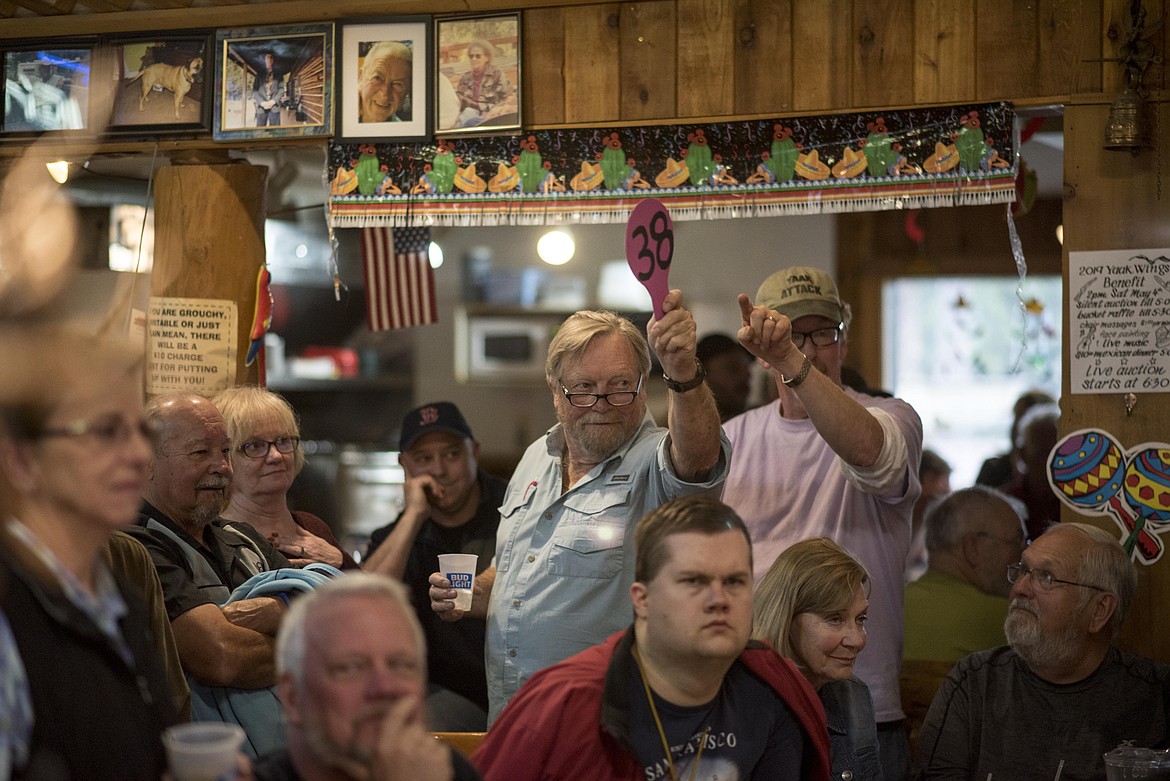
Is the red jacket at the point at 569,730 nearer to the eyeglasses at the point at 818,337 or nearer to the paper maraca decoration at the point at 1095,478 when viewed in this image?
the eyeglasses at the point at 818,337

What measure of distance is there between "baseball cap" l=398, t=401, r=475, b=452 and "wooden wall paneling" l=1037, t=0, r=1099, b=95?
89.6 inches

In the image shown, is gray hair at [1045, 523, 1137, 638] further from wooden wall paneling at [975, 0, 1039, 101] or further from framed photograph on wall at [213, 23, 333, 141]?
framed photograph on wall at [213, 23, 333, 141]

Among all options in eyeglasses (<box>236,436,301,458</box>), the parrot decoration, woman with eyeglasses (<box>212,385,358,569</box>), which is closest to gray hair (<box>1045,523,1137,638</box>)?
woman with eyeglasses (<box>212,385,358,569</box>)

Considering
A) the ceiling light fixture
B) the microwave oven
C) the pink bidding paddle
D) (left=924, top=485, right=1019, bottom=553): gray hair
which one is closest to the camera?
the pink bidding paddle

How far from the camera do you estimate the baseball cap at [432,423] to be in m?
4.45

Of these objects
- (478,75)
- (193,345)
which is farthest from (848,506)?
(193,345)

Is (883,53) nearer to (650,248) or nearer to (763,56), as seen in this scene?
(763,56)

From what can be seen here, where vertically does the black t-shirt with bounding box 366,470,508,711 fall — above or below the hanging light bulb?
below

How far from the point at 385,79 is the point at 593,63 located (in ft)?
2.46

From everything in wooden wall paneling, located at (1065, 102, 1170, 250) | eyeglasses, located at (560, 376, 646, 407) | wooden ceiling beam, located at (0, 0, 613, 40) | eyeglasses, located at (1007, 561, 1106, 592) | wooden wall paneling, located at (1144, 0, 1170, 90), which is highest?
wooden ceiling beam, located at (0, 0, 613, 40)

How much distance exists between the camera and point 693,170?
4.19 m

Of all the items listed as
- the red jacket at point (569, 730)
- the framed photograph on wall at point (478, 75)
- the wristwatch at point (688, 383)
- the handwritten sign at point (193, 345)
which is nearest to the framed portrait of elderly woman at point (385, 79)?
the framed photograph on wall at point (478, 75)

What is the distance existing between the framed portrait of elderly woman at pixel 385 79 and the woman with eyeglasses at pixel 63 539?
273cm

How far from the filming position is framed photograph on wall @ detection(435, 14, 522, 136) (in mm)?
4297
